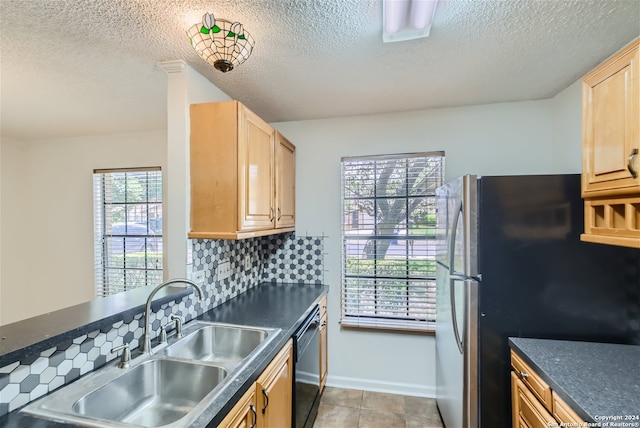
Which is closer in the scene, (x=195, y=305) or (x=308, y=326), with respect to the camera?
(x=195, y=305)

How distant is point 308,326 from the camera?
1.96 meters

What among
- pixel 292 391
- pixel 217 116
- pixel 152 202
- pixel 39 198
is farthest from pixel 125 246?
pixel 292 391

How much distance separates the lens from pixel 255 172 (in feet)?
6.25

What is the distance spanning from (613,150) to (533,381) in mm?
1050

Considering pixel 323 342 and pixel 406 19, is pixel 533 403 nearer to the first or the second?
pixel 323 342

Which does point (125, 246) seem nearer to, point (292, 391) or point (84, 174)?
point (84, 174)

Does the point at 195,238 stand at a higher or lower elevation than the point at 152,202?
lower

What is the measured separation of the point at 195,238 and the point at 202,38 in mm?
1082

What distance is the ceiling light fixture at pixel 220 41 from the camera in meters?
1.28

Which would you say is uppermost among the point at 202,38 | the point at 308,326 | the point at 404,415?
the point at 202,38

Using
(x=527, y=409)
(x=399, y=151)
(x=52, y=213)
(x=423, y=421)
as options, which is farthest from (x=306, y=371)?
(x=52, y=213)

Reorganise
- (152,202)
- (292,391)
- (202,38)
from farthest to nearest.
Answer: (152,202) < (292,391) < (202,38)

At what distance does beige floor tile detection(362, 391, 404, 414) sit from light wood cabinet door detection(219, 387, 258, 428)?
1.51 metres

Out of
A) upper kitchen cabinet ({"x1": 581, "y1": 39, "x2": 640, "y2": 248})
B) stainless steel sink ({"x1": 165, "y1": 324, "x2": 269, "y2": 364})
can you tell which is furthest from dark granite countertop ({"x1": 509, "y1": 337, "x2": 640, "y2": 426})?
stainless steel sink ({"x1": 165, "y1": 324, "x2": 269, "y2": 364})
